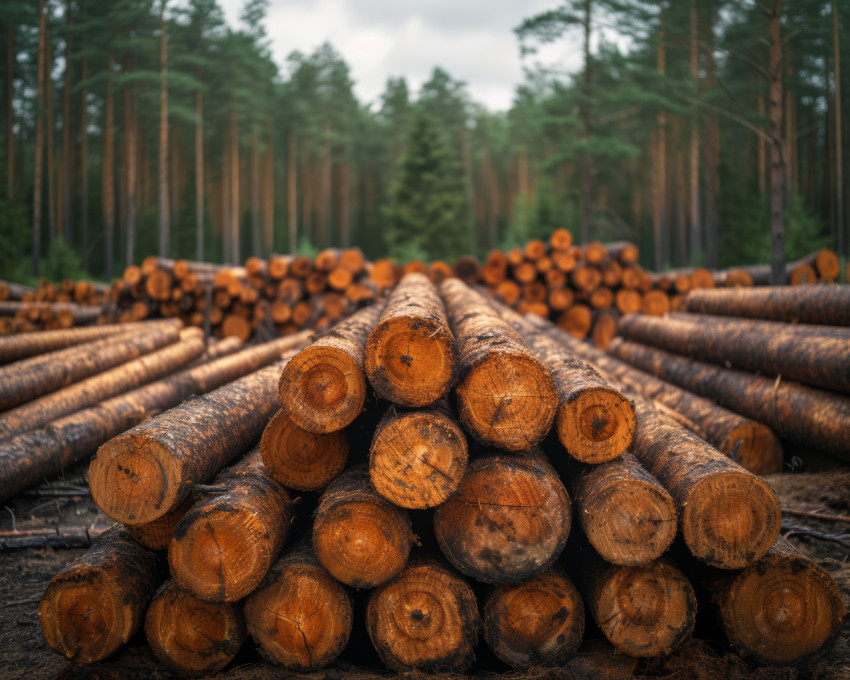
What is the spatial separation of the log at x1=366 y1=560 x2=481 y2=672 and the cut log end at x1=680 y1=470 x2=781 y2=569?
114 centimetres

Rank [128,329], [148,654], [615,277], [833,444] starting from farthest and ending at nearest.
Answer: [615,277] → [128,329] → [833,444] → [148,654]

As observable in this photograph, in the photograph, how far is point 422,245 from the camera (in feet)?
91.2

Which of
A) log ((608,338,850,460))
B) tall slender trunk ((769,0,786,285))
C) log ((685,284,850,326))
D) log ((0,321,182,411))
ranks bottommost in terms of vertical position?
log ((608,338,850,460))

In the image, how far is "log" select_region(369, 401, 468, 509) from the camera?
8.36 ft

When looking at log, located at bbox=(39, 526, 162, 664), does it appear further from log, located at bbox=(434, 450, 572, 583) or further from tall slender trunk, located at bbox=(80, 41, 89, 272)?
tall slender trunk, located at bbox=(80, 41, 89, 272)

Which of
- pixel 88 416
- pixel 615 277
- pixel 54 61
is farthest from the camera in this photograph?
pixel 54 61

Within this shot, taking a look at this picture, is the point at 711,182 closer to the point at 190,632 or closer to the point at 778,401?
the point at 778,401

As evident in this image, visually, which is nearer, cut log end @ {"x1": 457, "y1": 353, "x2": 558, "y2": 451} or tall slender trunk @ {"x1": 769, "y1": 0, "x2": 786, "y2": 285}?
cut log end @ {"x1": 457, "y1": 353, "x2": 558, "y2": 451}

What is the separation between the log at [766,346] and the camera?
14.5 ft

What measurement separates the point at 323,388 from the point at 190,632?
134 cm

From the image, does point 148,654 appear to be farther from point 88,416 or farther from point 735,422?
point 735,422

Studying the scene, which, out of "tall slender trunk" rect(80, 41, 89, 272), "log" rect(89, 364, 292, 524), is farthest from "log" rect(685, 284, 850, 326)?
"tall slender trunk" rect(80, 41, 89, 272)

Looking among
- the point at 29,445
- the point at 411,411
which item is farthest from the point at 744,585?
the point at 29,445

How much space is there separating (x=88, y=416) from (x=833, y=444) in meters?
6.52
